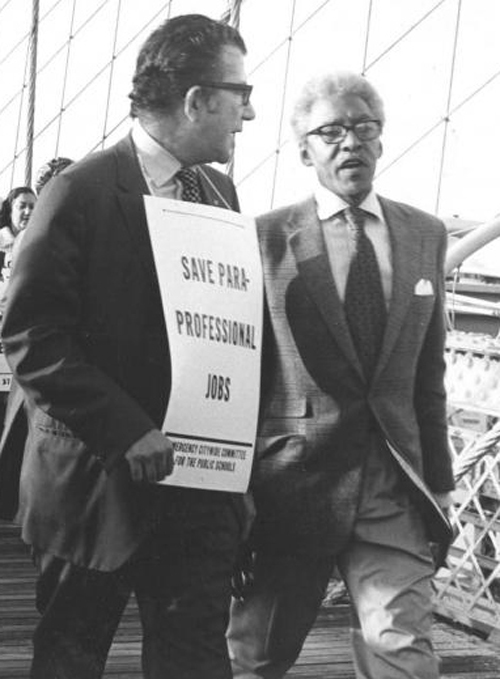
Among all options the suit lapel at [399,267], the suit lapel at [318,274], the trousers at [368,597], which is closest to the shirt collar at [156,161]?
the suit lapel at [318,274]

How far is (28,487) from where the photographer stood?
240cm

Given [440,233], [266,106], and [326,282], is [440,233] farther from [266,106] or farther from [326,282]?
[266,106]

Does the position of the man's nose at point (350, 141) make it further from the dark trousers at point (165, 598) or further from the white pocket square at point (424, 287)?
the dark trousers at point (165, 598)

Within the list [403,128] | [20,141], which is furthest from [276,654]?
[20,141]

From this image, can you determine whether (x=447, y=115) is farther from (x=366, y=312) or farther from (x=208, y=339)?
(x=208, y=339)

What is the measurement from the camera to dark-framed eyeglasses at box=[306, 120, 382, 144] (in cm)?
264

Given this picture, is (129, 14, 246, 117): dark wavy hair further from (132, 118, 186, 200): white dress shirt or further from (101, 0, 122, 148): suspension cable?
(101, 0, 122, 148): suspension cable

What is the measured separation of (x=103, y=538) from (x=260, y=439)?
0.42 metres

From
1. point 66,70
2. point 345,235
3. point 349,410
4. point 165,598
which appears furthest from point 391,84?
point 165,598

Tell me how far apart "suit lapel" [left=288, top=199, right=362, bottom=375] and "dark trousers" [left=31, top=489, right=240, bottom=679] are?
1.12 ft

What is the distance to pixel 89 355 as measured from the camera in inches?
91.6

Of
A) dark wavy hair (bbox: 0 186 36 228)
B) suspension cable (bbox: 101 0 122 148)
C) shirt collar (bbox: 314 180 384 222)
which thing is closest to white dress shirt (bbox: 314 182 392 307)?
shirt collar (bbox: 314 180 384 222)

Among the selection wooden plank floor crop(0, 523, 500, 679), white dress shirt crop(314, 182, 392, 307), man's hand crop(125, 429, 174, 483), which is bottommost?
wooden plank floor crop(0, 523, 500, 679)

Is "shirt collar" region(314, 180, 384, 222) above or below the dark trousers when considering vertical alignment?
above
